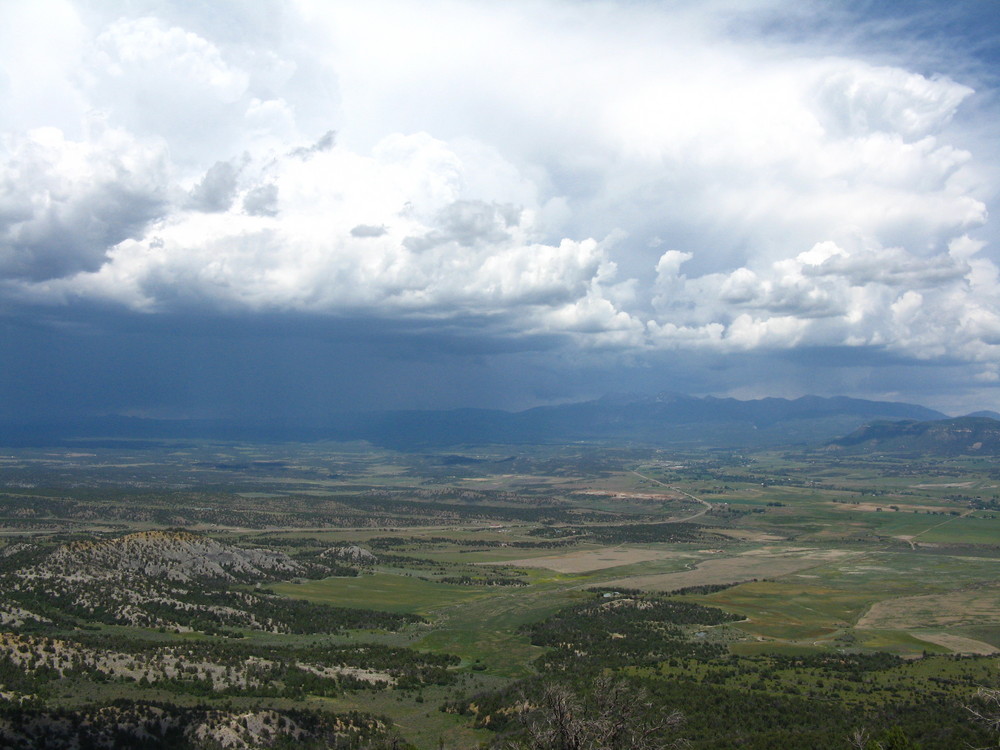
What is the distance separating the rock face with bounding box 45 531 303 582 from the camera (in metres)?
96.6

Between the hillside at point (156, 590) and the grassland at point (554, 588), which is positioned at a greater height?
the hillside at point (156, 590)

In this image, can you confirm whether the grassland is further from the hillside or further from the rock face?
the rock face

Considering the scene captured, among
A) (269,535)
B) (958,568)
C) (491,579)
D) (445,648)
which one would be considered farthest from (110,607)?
(958,568)

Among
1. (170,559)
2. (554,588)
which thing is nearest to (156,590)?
(170,559)

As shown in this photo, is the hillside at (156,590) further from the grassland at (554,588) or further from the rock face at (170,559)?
the grassland at (554,588)

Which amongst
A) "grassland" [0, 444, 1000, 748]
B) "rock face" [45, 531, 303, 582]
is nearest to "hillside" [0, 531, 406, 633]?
"rock face" [45, 531, 303, 582]

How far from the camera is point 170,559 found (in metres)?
105

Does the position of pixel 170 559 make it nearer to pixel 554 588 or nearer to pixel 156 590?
pixel 156 590

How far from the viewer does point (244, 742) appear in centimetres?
4919

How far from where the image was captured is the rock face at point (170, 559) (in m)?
96.6

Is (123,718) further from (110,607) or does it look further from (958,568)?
(958,568)

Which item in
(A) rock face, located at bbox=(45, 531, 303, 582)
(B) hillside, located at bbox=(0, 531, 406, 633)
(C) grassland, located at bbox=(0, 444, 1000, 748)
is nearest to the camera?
(C) grassland, located at bbox=(0, 444, 1000, 748)

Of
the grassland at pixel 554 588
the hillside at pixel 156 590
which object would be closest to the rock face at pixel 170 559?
the hillside at pixel 156 590

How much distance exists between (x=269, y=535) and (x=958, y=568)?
138 m
